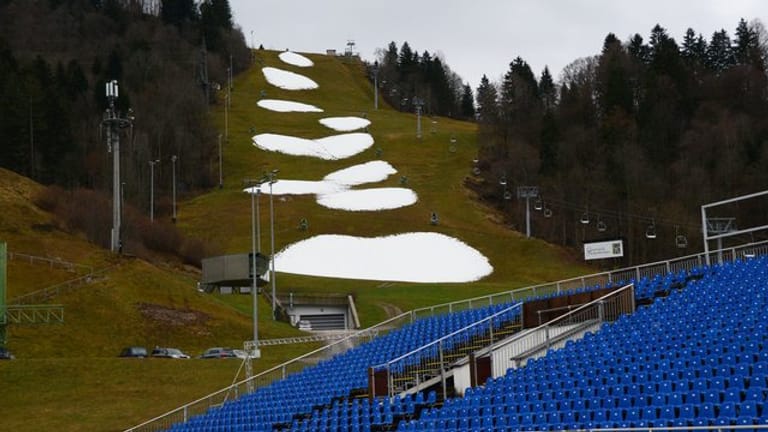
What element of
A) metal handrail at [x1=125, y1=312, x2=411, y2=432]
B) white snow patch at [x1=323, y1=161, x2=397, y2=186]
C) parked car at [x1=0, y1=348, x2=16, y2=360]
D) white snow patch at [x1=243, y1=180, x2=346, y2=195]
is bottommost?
metal handrail at [x1=125, y1=312, x2=411, y2=432]

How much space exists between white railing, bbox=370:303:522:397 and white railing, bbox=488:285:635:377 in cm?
131

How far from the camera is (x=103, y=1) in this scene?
170750 millimetres

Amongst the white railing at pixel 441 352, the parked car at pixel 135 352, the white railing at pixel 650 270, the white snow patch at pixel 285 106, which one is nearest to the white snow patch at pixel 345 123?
the white snow patch at pixel 285 106

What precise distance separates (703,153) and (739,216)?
20989 millimetres

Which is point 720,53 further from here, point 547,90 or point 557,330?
point 557,330

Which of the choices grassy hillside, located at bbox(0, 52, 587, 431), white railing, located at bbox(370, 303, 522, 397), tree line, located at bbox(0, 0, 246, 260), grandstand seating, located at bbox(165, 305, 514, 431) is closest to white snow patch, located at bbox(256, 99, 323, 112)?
tree line, located at bbox(0, 0, 246, 260)

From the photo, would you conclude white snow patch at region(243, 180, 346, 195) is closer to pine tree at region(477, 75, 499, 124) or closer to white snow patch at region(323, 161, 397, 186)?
white snow patch at region(323, 161, 397, 186)

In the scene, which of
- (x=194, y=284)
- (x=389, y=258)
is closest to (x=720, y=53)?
(x=389, y=258)

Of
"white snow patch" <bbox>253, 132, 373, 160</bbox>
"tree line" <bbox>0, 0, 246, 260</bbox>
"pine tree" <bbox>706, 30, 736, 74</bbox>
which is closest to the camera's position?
"tree line" <bbox>0, 0, 246, 260</bbox>

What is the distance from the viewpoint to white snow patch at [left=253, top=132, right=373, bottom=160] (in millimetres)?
113125

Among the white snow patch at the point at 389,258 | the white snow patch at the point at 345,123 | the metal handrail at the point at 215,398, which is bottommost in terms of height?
the metal handrail at the point at 215,398

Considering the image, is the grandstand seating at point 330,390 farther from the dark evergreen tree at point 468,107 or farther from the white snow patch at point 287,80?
the dark evergreen tree at point 468,107

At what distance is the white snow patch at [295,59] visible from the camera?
17588cm

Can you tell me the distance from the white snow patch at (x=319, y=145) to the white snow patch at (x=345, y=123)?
18.4 feet
